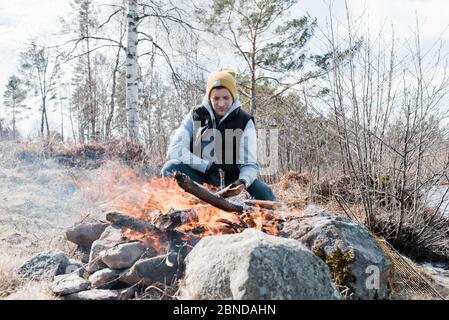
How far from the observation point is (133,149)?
849 centimetres

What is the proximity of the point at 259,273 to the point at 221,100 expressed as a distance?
221 centimetres

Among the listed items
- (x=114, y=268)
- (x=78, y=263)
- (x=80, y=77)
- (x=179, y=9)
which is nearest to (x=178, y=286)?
(x=114, y=268)

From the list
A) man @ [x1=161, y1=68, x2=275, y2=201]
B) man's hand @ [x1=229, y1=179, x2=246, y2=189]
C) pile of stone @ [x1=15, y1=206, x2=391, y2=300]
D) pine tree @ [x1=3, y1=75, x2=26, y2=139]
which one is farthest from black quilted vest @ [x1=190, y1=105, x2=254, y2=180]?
pine tree @ [x1=3, y1=75, x2=26, y2=139]

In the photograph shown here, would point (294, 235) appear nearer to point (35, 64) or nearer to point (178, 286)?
point (178, 286)

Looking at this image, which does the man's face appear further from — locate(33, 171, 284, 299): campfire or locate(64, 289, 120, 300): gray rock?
locate(64, 289, 120, 300): gray rock

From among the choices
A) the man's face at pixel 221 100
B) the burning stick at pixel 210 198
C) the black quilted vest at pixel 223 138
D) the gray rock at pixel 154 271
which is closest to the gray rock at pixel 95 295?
the gray rock at pixel 154 271

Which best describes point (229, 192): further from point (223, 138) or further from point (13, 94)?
point (13, 94)

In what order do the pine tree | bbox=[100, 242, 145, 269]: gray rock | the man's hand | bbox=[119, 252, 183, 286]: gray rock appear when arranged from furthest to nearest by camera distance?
the pine tree → the man's hand → bbox=[100, 242, 145, 269]: gray rock → bbox=[119, 252, 183, 286]: gray rock

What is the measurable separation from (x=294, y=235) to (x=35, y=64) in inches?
1124

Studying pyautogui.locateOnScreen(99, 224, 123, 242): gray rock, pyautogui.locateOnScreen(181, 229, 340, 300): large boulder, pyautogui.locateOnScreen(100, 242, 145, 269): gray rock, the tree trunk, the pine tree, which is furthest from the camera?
the pine tree

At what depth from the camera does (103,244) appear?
2777 millimetres

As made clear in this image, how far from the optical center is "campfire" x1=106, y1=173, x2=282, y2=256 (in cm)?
254
